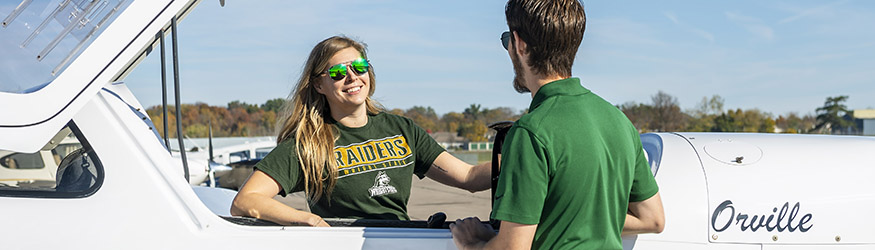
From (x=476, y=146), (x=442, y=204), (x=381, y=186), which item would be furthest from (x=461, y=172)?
(x=476, y=146)

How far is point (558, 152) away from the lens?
1.54 metres

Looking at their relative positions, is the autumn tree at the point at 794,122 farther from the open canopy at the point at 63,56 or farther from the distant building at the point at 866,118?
the open canopy at the point at 63,56

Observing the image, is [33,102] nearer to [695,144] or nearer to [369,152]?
[369,152]

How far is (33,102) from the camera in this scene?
6.07 ft

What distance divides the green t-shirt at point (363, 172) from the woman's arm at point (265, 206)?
0.04 metres

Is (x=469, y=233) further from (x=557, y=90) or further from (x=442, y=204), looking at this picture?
(x=442, y=204)

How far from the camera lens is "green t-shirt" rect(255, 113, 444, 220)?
93.5 inches

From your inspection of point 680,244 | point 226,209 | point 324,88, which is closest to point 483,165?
point 324,88

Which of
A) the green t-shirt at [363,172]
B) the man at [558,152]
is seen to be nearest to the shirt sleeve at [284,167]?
the green t-shirt at [363,172]

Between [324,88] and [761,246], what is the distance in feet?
5.01

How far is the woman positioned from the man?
83 centimetres

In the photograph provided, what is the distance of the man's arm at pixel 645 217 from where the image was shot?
190cm

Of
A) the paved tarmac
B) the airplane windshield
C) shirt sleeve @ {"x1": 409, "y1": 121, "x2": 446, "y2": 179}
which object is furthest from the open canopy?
the paved tarmac

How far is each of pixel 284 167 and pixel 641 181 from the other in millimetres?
1153
